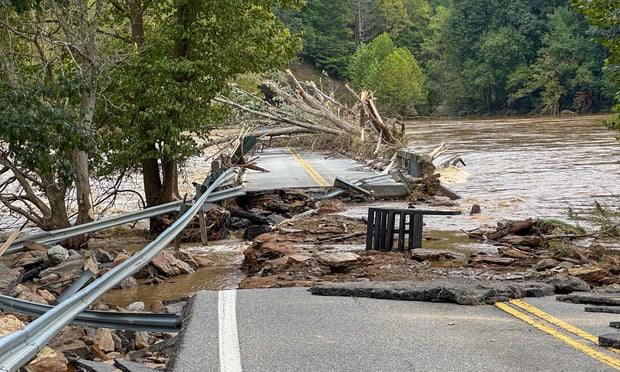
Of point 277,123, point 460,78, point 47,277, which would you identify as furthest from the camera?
point 460,78

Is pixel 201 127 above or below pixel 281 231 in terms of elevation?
above

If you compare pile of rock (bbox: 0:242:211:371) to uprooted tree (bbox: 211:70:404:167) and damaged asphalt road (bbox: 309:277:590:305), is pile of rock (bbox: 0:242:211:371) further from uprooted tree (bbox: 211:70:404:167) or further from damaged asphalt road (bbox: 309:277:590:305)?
uprooted tree (bbox: 211:70:404:167)

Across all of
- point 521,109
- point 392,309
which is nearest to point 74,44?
point 392,309

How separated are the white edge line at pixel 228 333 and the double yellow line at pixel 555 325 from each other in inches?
96.3

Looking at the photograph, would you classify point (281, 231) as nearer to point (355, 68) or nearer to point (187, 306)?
point (187, 306)

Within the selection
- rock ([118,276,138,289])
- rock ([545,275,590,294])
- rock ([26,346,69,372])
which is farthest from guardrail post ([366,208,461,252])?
rock ([26,346,69,372])

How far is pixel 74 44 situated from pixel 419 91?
9976cm

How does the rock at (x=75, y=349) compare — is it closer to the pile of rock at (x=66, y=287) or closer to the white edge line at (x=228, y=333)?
the pile of rock at (x=66, y=287)

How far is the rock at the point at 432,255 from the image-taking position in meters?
12.5

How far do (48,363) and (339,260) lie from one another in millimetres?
5800

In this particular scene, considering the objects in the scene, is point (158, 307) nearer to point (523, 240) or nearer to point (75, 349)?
point (75, 349)

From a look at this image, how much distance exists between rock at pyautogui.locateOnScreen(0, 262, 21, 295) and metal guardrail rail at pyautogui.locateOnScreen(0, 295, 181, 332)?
2684mm

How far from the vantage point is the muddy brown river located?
1334 centimetres

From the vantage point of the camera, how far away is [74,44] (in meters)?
15.9
